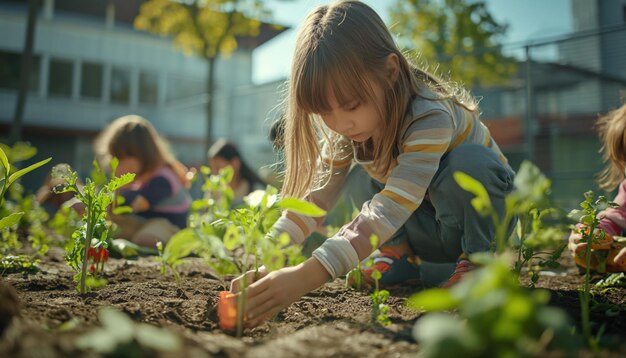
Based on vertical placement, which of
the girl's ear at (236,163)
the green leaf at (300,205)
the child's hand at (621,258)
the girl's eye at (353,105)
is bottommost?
the child's hand at (621,258)

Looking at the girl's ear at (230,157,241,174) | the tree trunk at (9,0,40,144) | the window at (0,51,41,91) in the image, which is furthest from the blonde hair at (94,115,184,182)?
the window at (0,51,41,91)

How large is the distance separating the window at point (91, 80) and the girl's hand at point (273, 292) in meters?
14.5

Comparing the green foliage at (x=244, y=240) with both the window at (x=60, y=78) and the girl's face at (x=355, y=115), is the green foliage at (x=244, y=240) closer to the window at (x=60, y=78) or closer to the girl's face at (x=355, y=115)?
the girl's face at (x=355, y=115)

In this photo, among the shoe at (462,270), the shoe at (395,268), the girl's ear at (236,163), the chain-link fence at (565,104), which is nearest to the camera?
the shoe at (462,270)

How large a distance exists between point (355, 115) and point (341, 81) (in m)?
0.12

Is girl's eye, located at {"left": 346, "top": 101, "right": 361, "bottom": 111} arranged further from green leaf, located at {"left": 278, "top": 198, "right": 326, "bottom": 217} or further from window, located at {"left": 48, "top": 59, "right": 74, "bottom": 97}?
window, located at {"left": 48, "top": 59, "right": 74, "bottom": 97}

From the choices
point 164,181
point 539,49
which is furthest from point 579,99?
point 164,181

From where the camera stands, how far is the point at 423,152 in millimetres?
1642

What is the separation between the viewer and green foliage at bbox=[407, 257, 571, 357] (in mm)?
646

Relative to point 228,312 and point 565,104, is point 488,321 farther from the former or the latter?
point 565,104

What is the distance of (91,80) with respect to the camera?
14312mm

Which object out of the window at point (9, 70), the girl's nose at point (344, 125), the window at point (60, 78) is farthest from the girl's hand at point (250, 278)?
the window at point (60, 78)

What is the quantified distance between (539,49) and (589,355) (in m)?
A: 4.80

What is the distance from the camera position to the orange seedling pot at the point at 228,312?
4.17 feet
